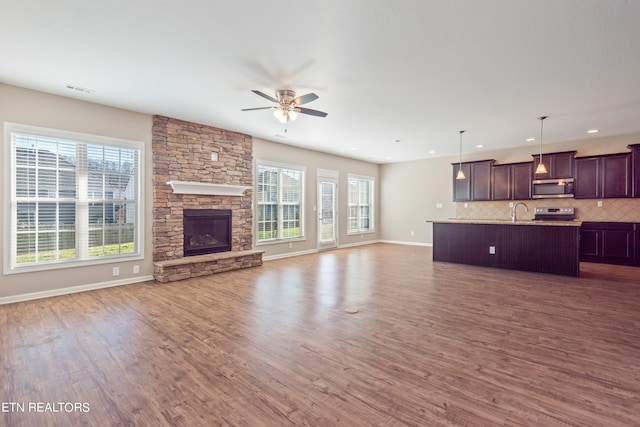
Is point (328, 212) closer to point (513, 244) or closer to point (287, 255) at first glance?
point (287, 255)

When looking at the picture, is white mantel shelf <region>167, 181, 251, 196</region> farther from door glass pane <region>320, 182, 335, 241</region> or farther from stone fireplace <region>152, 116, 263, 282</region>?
door glass pane <region>320, 182, 335, 241</region>

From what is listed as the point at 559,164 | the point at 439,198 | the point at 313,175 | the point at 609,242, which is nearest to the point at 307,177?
the point at 313,175

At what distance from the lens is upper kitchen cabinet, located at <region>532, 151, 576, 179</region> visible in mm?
7031

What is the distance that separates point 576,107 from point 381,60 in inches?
145

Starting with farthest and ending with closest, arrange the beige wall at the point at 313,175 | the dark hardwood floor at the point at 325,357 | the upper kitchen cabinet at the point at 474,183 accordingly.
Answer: the upper kitchen cabinet at the point at 474,183
the beige wall at the point at 313,175
the dark hardwood floor at the point at 325,357

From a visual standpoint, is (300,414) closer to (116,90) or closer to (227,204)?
(116,90)

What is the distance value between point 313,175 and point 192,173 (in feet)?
11.3

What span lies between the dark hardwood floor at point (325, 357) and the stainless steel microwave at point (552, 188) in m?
3.21

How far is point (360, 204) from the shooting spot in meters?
10.2

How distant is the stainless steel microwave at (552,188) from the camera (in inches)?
278

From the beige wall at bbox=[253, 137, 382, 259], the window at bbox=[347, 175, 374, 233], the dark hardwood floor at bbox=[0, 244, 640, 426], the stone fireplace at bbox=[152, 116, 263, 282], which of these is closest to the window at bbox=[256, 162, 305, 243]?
the beige wall at bbox=[253, 137, 382, 259]

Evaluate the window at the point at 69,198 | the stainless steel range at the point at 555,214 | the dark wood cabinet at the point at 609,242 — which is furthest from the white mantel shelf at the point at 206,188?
the dark wood cabinet at the point at 609,242

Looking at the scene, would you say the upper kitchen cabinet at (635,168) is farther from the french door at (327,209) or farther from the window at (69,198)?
the window at (69,198)

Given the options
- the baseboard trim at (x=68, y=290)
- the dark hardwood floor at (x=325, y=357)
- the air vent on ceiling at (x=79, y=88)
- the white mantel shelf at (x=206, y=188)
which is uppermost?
the air vent on ceiling at (x=79, y=88)
